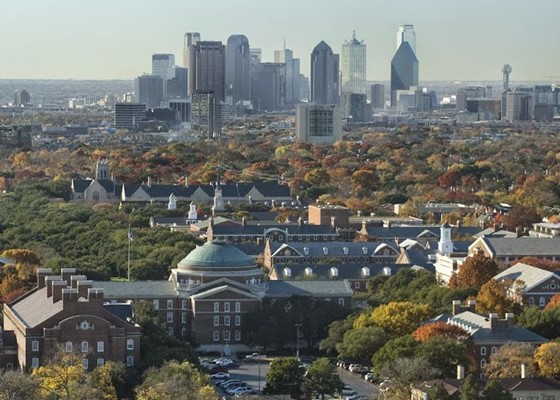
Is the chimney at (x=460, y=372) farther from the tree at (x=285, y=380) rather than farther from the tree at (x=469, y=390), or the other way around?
the tree at (x=285, y=380)

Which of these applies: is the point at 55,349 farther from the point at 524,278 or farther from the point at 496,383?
the point at 524,278

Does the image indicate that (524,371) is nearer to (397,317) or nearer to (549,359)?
(549,359)

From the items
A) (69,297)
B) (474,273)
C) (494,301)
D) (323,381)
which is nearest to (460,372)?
(323,381)

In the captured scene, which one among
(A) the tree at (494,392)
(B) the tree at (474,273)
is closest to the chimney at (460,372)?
(A) the tree at (494,392)

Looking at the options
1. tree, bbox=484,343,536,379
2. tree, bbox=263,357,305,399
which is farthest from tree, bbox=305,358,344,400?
tree, bbox=484,343,536,379

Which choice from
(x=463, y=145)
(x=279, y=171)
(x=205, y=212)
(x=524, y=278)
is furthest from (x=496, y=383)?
(x=463, y=145)

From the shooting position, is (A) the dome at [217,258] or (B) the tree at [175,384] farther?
(A) the dome at [217,258]

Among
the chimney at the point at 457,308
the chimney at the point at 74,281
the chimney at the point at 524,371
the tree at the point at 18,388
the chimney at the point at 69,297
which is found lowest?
the chimney at the point at 524,371
